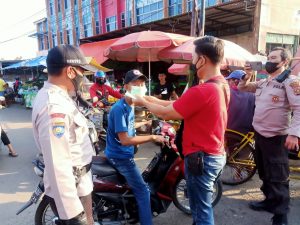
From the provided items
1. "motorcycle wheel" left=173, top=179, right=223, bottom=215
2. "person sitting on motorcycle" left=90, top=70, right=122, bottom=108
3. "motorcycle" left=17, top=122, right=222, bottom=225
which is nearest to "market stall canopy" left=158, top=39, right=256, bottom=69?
"person sitting on motorcycle" left=90, top=70, right=122, bottom=108

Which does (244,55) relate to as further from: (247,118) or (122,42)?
(122,42)

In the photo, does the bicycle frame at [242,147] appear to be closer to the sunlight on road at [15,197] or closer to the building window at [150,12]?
the sunlight on road at [15,197]

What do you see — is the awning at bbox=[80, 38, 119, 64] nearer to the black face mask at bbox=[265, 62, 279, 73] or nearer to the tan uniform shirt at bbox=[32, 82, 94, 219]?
the black face mask at bbox=[265, 62, 279, 73]

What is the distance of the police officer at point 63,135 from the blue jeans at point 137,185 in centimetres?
86

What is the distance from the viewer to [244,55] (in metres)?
6.55

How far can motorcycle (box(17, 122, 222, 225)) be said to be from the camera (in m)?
2.77

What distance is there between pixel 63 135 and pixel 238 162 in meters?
3.29

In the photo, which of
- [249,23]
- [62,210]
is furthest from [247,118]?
[249,23]

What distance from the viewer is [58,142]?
1.54 metres

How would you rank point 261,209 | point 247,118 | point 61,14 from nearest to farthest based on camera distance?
point 261,209
point 247,118
point 61,14

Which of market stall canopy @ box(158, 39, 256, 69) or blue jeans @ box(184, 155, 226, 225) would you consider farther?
market stall canopy @ box(158, 39, 256, 69)

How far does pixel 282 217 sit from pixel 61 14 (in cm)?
3511

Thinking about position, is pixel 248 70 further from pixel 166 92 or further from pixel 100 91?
pixel 100 91

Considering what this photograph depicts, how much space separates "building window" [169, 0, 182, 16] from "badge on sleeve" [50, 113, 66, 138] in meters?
18.5
